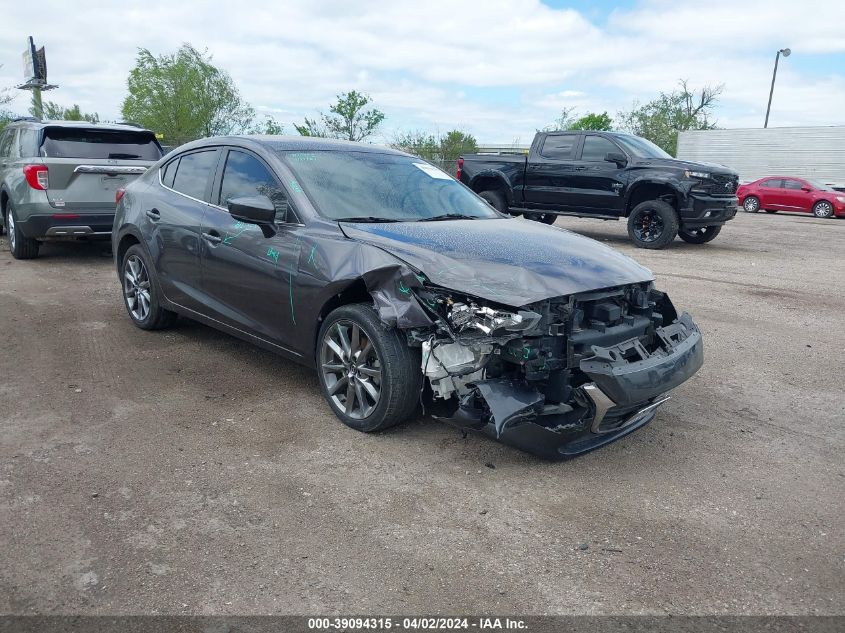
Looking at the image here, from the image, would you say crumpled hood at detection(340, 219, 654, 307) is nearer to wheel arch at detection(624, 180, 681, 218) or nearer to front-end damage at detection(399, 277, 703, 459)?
front-end damage at detection(399, 277, 703, 459)

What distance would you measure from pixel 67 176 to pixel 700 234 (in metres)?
10.6

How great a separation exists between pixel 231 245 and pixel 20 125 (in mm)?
6692

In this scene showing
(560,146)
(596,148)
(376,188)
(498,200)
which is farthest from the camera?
(498,200)

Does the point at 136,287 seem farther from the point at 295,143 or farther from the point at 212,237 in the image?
the point at 295,143

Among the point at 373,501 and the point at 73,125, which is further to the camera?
the point at 73,125

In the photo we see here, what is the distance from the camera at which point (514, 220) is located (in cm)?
499

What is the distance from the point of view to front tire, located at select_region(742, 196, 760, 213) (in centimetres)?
2497

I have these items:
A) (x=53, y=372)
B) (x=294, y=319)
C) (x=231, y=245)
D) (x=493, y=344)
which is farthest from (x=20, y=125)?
(x=493, y=344)

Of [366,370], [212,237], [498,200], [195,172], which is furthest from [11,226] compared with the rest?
[498,200]

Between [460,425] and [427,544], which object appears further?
[460,425]

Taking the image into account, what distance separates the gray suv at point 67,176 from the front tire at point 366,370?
543 cm

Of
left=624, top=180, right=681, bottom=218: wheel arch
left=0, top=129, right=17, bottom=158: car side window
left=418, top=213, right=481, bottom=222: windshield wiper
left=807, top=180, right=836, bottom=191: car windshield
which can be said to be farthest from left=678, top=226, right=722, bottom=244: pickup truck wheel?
left=807, top=180, right=836, bottom=191: car windshield

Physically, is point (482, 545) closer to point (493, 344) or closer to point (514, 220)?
point (493, 344)

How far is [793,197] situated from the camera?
2411cm
